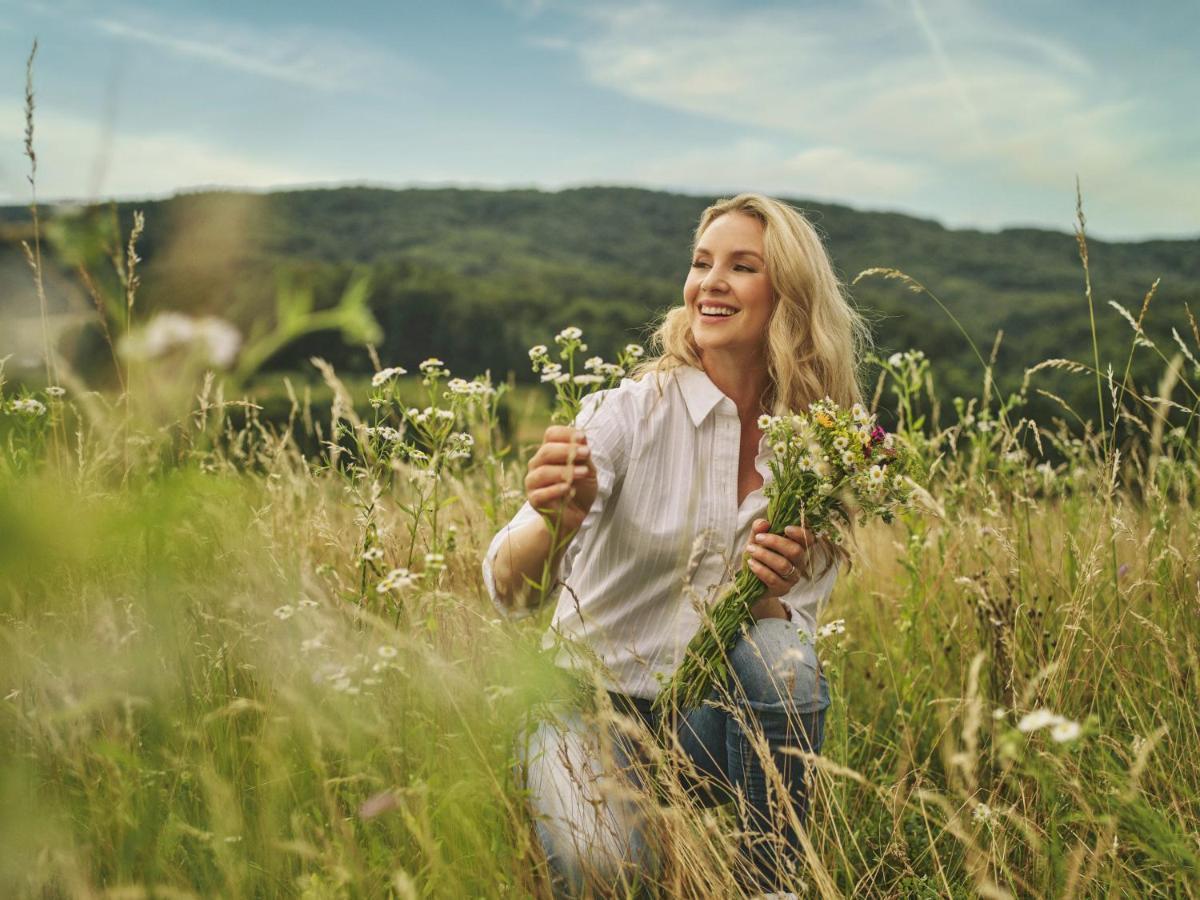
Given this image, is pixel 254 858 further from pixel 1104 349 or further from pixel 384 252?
pixel 384 252

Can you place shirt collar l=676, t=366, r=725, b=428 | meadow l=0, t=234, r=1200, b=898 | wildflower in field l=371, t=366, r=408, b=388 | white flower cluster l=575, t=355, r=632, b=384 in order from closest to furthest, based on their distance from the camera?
meadow l=0, t=234, r=1200, b=898, wildflower in field l=371, t=366, r=408, b=388, white flower cluster l=575, t=355, r=632, b=384, shirt collar l=676, t=366, r=725, b=428

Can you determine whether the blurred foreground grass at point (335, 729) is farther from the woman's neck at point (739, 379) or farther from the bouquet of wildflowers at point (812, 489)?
the woman's neck at point (739, 379)

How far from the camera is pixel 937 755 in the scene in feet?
9.05

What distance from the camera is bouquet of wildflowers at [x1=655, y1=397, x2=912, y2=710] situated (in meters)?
2.00

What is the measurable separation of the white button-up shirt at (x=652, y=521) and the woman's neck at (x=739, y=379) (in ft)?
0.42

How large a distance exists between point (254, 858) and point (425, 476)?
82 cm

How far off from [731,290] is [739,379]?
27 cm

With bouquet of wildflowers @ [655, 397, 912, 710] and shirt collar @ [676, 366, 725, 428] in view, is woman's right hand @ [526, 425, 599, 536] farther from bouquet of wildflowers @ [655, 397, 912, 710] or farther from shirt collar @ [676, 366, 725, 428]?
shirt collar @ [676, 366, 725, 428]

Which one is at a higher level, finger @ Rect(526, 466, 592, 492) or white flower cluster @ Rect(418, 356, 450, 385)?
white flower cluster @ Rect(418, 356, 450, 385)

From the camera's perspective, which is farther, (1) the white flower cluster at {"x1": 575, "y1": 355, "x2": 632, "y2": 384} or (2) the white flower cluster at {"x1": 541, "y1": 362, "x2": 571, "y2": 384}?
(1) the white flower cluster at {"x1": 575, "y1": 355, "x2": 632, "y2": 384}

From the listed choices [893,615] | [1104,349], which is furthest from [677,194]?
[893,615]

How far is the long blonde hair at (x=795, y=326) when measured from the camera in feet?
8.57

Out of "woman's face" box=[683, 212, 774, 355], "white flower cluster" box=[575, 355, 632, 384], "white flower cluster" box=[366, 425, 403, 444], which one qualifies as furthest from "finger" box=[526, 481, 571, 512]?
"woman's face" box=[683, 212, 774, 355]

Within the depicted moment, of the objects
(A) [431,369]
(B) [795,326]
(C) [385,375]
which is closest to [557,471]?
(C) [385,375]
